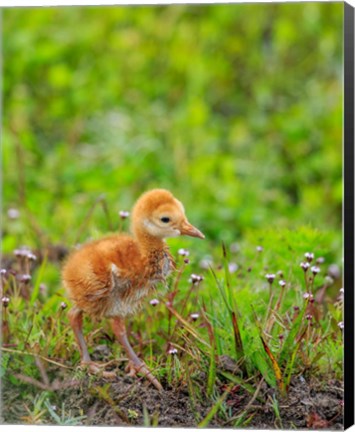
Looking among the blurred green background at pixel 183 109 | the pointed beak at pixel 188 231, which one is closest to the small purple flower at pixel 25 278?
the pointed beak at pixel 188 231

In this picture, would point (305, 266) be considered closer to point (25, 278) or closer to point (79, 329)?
point (79, 329)

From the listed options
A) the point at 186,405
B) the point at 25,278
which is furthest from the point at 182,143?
the point at 186,405

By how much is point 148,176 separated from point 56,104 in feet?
3.23

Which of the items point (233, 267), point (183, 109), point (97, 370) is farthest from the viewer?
point (183, 109)

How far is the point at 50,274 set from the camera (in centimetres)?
380

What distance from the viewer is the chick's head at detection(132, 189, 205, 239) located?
2.47 metres

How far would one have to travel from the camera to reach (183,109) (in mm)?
5703

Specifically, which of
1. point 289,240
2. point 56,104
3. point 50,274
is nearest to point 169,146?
point 56,104

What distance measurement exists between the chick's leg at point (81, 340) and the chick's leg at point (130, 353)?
61 mm

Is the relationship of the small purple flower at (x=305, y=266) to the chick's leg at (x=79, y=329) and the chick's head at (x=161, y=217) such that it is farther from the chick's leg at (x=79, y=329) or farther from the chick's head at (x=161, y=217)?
the chick's leg at (x=79, y=329)

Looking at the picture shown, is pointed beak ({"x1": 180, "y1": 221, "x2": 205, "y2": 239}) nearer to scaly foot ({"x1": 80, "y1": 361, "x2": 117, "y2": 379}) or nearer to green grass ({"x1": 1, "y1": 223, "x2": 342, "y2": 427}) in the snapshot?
green grass ({"x1": 1, "y1": 223, "x2": 342, "y2": 427})

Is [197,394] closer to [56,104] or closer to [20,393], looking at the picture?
[20,393]

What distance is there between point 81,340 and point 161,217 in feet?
1.39

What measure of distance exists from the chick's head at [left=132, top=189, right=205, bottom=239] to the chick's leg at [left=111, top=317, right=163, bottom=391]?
0.90 feet
